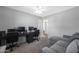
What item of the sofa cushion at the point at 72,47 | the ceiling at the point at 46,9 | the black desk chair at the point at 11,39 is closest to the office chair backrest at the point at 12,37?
the black desk chair at the point at 11,39

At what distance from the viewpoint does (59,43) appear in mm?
1467

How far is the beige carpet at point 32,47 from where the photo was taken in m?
1.43

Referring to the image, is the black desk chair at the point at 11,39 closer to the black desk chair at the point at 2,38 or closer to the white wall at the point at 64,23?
the black desk chair at the point at 2,38

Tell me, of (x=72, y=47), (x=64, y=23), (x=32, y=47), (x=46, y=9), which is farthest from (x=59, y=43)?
(x=46, y=9)

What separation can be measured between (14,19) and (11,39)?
42 centimetres

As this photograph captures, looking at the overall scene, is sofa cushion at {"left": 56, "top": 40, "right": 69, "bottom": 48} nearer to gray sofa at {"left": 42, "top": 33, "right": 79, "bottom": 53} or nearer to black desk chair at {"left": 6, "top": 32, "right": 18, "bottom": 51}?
gray sofa at {"left": 42, "top": 33, "right": 79, "bottom": 53}

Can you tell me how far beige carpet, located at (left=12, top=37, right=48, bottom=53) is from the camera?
4.69 ft

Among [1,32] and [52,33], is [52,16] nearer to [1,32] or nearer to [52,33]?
[52,33]

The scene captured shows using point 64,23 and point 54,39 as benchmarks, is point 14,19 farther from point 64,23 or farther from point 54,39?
point 64,23

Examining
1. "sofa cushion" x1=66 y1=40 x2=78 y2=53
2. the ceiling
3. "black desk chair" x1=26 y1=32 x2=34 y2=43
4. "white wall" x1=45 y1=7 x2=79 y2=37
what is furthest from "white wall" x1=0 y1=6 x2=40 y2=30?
"sofa cushion" x1=66 y1=40 x2=78 y2=53

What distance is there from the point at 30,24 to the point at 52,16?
0.51 m

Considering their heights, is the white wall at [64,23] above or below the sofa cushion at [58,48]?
above

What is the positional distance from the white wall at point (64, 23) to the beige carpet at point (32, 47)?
22cm
